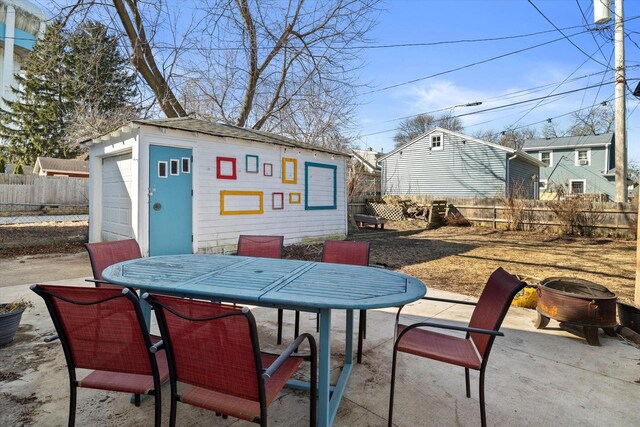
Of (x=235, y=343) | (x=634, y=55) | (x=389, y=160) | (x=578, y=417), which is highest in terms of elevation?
(x=634, y=55)

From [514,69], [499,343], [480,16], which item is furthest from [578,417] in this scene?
[514,69]

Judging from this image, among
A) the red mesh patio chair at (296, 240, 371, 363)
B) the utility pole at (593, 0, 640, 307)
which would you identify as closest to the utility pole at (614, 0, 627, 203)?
the utility pole at (593, 0, 640, 307)

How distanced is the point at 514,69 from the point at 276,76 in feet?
29.6

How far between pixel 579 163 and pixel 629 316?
1010 inches

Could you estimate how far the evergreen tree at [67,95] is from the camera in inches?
308

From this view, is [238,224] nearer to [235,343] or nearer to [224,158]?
[224,158]

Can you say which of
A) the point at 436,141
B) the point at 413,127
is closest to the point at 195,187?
the point at 436,141

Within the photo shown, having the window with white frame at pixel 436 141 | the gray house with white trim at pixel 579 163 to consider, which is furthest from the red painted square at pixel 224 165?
the gray house with white trim at pixel 579 163

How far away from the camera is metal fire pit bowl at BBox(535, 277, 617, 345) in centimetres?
298

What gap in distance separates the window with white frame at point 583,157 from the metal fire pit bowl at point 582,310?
25.7 m

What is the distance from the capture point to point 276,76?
12.5 meters

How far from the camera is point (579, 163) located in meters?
23.6

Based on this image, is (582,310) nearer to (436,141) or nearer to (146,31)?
(146,31)

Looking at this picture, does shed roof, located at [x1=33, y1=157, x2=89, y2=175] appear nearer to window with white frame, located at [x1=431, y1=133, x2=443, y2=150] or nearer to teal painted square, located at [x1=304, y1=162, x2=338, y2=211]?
teal painted square, located at [x1=304, y1=162, x2=338, y2=211]
